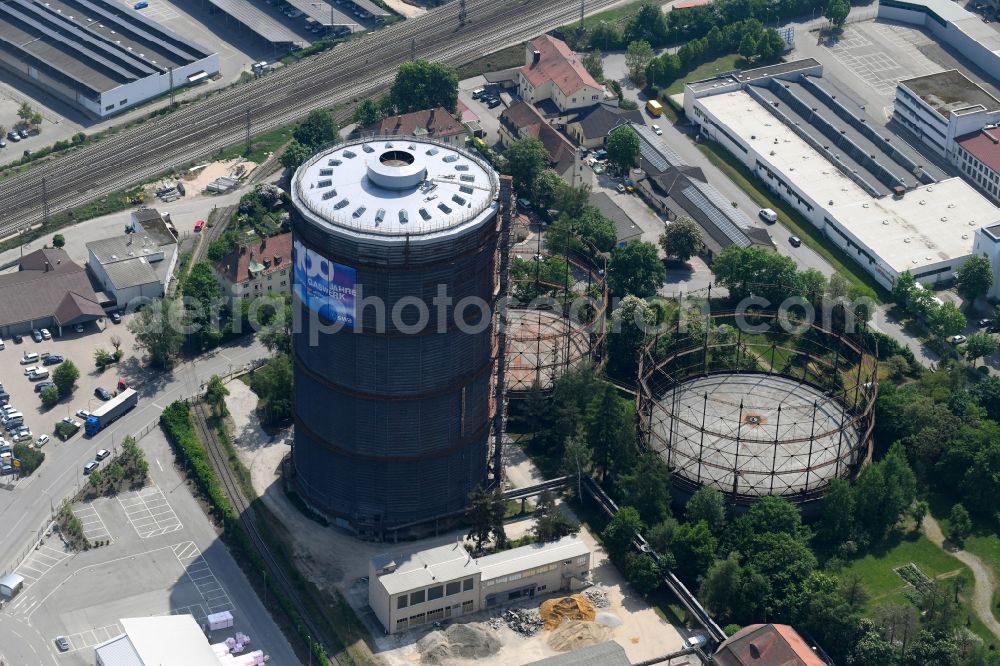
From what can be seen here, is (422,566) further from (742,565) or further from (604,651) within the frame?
(742,565)

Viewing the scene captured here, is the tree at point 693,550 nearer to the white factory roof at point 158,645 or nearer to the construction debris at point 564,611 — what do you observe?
the construction debris at point 564,611

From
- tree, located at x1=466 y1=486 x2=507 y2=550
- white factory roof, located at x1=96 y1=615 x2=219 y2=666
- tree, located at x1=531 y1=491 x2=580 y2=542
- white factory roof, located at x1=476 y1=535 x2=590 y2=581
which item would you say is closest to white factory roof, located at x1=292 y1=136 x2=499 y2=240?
tree, located at x1=466 y1=486 x2=507 y2=550

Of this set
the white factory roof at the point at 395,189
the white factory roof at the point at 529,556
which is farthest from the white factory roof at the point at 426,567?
the white factory roof at the point at 395,189

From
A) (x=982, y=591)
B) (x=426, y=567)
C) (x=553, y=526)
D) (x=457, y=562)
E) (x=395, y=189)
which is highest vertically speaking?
(x=395, y=189)

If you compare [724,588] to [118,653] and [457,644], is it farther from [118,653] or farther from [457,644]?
[118,653]

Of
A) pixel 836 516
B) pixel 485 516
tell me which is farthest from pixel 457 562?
pixel 836 516
